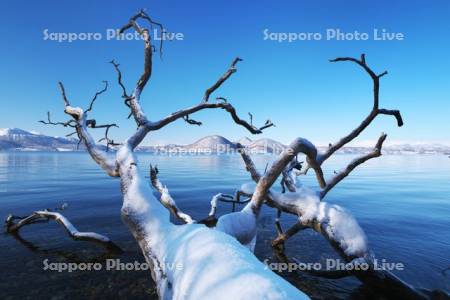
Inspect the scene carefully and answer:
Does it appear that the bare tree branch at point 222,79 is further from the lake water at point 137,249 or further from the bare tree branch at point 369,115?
the lake water at point 137,249

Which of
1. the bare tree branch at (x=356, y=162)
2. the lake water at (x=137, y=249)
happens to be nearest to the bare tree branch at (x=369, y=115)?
the bare tree branch at (x=356, y=162)

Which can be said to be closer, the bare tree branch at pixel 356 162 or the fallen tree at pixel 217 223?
the fallen tree at pixel 217 223

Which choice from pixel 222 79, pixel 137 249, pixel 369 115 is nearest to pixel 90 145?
pixel 222 79

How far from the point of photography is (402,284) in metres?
6.07

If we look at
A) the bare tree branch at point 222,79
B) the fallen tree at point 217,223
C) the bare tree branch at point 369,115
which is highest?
the bare tree branch at point 222,79

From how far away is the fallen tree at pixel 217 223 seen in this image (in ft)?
7.68

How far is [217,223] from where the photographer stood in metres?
4.66

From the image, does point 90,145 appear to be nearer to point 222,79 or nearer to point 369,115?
point 222,79

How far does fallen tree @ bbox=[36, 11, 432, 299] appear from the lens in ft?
7.68

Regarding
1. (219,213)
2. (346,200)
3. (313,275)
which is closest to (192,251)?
(313,275)

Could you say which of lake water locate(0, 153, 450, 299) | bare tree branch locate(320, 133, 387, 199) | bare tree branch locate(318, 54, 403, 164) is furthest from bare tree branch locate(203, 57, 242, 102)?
lake water locate(0, 153, 450, 299)

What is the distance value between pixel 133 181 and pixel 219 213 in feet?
41.1

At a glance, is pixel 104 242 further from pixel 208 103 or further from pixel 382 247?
pixel 382 247

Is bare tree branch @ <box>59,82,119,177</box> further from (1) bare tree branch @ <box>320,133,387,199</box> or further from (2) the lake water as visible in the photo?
(1) bare tree branch @ <box>320,133,387,199</box>
